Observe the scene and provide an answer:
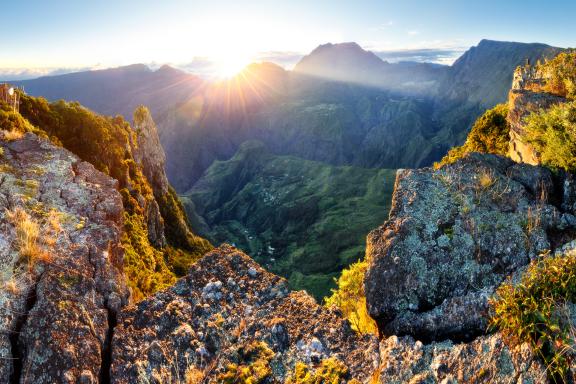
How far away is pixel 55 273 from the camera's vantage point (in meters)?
7.53

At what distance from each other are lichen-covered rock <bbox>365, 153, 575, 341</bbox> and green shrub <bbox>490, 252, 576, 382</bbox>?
0.71 metres

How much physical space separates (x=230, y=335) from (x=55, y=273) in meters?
4.05

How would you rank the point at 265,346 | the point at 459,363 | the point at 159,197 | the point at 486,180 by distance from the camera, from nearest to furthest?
the point at 459,363
the point at 265,346
the point at 486,180
the point at 159,197

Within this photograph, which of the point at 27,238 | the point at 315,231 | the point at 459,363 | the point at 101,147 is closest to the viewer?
the point at 459,363

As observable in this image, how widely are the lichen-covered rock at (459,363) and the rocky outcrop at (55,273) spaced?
5530mm

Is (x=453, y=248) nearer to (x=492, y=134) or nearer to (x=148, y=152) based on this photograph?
(x=492, y=134)

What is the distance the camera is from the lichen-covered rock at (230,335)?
6703 millimetres

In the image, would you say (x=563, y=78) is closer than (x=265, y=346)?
No

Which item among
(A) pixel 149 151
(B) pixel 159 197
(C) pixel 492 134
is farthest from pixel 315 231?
(C) pixel 492 134

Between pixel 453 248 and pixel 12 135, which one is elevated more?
A: pixel 12 135

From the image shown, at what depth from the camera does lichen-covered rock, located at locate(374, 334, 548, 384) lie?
5590mm

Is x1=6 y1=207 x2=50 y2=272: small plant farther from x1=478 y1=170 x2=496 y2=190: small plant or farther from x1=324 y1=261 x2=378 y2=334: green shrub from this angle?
x1=478 y1=170 x2=496 y2=190: small plant

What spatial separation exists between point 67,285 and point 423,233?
8626 millimetres

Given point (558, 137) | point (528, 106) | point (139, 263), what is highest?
point (528, 106)
